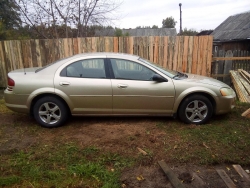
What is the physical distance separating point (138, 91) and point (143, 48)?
10.6 feet

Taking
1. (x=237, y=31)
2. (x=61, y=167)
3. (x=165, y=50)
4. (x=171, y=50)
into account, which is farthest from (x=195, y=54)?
(x=237, y=31)

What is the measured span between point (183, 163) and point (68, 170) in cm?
170

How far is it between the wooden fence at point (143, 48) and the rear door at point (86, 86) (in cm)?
282

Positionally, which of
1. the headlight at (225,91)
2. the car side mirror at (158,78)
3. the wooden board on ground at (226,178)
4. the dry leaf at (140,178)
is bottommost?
the wooden board on ground at (226,178)

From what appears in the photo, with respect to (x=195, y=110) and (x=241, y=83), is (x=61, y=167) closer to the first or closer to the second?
(x=195, y=110)

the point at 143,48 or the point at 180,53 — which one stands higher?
the point at 143,48

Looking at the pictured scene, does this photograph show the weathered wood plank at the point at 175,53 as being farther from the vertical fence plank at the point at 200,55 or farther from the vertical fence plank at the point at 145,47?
the vertical fence plank at the point at 145,47

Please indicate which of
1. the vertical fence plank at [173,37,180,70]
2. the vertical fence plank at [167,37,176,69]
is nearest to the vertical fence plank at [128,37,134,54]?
the vertical fence plank at [167,37,176,69]

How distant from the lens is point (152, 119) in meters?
4.85

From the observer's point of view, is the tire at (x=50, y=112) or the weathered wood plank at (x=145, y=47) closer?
the tire at (x=50, y=112)

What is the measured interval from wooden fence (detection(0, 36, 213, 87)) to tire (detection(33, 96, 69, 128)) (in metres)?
3.28

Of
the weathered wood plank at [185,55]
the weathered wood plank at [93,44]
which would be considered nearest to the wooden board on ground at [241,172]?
the weathered wood plank at [185,55]

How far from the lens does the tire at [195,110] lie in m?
4.43

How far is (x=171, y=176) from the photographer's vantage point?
2.93 metres
